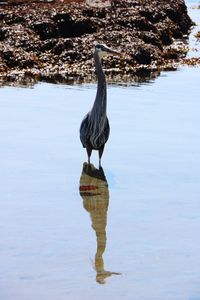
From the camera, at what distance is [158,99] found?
13453 millimetres

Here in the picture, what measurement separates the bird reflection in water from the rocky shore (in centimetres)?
722

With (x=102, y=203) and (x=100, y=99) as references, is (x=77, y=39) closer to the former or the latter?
(x=100, y=99)

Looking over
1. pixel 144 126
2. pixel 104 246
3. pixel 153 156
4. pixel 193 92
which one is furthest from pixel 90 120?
pixel 193 92

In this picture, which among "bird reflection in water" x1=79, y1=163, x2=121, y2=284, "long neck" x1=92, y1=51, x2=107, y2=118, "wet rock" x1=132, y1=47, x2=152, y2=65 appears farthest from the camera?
"wet rock" x1=132, y1=47, x2=152, y2=65

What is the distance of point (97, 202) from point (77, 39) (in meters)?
11.1

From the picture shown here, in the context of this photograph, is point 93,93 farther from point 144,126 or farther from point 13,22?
point 13,22

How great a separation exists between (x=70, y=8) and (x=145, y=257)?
612 inches

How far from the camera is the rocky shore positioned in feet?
57.6

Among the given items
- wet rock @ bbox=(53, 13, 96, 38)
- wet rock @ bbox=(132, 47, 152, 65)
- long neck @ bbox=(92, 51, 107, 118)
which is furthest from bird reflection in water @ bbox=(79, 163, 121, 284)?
wet rock @ bbox=(53, 13, 96, 38)

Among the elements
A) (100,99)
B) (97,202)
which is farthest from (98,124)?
(97,202)

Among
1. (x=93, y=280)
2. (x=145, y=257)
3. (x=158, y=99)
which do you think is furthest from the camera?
(x=158, y=99)

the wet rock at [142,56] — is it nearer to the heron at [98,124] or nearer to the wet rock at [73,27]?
the wet rock at [73,27]

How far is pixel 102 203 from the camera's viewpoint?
808 centimetres

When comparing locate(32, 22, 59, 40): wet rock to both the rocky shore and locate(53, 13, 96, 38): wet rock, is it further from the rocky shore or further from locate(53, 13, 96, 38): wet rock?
locate(53, 13, 96, 38): wet rock
